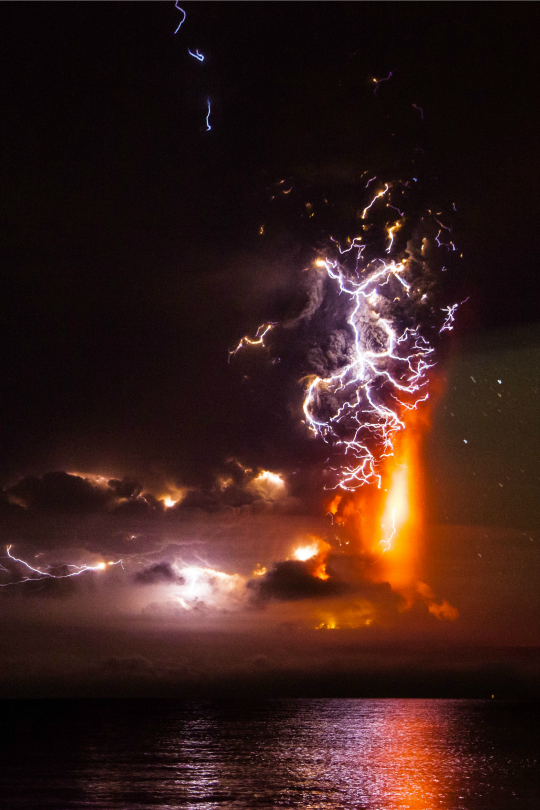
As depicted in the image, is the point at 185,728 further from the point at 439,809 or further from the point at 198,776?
the point at 439,809

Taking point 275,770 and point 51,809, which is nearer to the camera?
point 51,809

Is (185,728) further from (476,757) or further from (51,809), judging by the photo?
(51,809)

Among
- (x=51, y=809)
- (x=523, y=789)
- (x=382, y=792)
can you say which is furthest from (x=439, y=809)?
(x=51, y=809)

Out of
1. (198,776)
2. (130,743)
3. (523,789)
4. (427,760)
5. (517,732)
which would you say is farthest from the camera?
(517,732)

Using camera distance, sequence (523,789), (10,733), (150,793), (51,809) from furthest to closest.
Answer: (10,733) < (523,789) < (150,793) < (51,809)

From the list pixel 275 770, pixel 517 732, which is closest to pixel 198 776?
pixel 275 770

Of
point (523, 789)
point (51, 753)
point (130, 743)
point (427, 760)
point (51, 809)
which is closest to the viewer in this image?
point (51, 809)

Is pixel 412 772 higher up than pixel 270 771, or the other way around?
pixel 270 771

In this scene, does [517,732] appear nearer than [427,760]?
No

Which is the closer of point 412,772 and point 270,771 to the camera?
point 270,771
